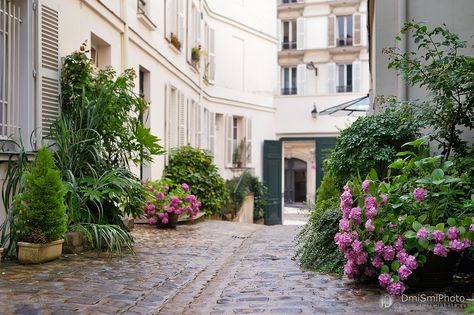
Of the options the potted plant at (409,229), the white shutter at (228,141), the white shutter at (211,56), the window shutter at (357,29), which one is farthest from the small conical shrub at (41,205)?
the window shutter at (357,29)

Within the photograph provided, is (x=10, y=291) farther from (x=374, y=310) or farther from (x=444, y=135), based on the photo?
(x=444, y=135)

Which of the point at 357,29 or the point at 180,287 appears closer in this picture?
the point at 180,287

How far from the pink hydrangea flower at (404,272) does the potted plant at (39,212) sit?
3.42m

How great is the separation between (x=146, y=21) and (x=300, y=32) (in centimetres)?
1638

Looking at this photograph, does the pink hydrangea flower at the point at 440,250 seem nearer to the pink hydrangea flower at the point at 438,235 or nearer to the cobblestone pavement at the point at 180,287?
the pink hydrangea flower at the point at 438,235

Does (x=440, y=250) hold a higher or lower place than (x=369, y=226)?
lower

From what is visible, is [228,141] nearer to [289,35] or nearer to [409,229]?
[289,35]

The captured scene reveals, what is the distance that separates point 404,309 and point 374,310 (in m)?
0.21

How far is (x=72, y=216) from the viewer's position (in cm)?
626

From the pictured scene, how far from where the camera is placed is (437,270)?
441 centimetres

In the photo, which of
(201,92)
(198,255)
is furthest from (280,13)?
(198,255)

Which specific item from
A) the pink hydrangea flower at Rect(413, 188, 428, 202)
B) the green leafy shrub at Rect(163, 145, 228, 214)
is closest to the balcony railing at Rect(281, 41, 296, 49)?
the green leafy shrub at Rect(163, 145, 228, 214)

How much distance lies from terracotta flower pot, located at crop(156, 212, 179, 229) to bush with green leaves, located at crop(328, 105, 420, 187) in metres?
3.89

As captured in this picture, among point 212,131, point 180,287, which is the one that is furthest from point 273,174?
point 180,287
